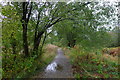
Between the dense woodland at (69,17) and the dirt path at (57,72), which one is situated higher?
the dense woodland at (69,17)

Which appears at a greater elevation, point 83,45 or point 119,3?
point 119,3

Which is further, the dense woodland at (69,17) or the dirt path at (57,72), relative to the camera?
the dirt path at (57,72)

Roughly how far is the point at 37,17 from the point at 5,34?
333 centimetres

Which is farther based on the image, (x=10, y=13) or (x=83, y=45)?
(x=83, y=45)

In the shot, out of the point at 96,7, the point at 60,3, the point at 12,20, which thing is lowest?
the point at 12,20

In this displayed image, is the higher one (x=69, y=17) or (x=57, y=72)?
(x=69, y=17)

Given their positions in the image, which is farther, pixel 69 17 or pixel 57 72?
pixel 69 17

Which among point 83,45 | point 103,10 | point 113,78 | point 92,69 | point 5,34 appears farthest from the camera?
point 83,45

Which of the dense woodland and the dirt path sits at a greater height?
the dense woodland

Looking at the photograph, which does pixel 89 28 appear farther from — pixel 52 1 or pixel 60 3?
pixel 52 1

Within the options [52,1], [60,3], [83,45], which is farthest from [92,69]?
[52,1]

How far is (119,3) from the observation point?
14.4ft

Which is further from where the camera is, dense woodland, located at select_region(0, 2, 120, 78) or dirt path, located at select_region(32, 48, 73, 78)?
dirt path, located at select_region(32, 48, 73, 78)

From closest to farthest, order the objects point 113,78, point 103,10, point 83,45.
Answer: point 113,78 < point 103,10 < point 83,45
